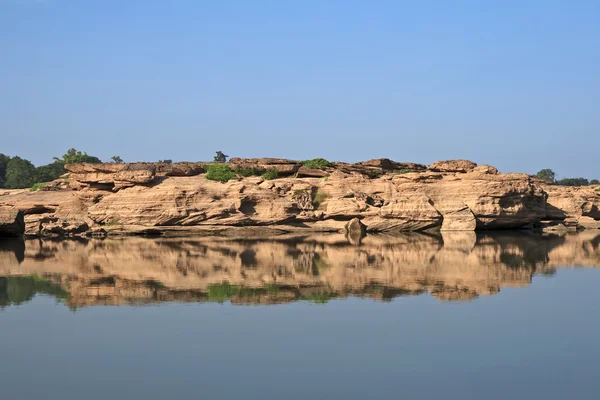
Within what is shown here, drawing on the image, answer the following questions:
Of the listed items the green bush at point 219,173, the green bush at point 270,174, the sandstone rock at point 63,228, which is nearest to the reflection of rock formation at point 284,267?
the sandstone rock at point 63,228

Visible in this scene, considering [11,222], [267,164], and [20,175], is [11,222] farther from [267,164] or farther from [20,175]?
[20,175]

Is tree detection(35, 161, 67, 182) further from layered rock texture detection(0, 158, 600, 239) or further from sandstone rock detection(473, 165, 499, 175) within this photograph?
sandstone rock detection(473, 165, 499, 175)

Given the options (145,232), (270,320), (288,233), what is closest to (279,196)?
(288,233)

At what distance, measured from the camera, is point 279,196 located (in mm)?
37500

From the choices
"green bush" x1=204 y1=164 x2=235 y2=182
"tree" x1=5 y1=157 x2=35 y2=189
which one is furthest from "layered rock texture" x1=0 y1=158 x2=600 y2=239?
"tree" x1=5 y1=157 x2=35 y2=189

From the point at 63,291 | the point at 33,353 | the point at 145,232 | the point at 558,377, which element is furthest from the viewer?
the point at 145,232

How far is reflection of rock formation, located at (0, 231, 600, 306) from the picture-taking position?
1548 centimetres

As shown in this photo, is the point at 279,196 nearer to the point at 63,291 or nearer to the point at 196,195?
the point at 196,195

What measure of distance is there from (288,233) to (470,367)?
2748 cm

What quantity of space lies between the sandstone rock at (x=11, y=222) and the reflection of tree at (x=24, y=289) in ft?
45.9

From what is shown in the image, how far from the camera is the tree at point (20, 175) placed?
6792 cm

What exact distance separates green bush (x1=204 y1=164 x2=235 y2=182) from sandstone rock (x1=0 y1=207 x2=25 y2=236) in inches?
411

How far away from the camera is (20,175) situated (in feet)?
227

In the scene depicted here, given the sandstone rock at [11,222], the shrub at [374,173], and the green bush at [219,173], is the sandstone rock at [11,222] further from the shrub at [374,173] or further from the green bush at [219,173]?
the shrub at [374,173]
